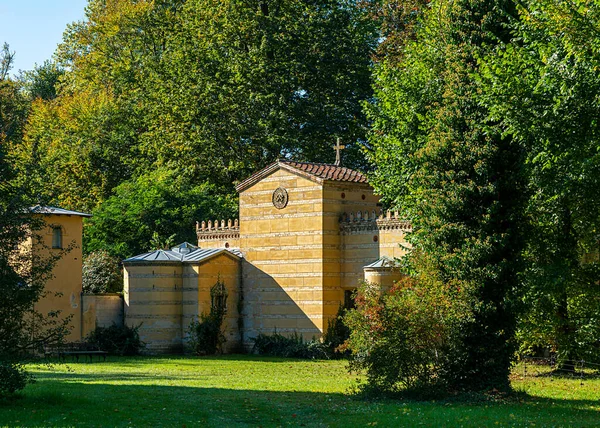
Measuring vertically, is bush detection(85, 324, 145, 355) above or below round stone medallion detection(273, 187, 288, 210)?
below

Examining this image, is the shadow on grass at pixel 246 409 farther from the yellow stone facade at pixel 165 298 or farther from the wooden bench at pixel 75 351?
the yellow stone facade at pixel 165 298

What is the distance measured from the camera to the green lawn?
1803 centimetres

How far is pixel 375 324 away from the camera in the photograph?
73.4 feet

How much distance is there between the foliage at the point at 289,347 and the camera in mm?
35250

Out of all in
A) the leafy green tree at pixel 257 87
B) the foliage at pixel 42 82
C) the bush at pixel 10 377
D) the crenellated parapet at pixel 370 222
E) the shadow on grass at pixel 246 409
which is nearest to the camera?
the shadow on grass at pixel 246 409

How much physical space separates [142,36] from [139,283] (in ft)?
85.4

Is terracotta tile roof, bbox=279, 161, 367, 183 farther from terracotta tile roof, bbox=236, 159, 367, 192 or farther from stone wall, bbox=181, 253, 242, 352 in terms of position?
stone wall, bbox=181, 253, 242, 352

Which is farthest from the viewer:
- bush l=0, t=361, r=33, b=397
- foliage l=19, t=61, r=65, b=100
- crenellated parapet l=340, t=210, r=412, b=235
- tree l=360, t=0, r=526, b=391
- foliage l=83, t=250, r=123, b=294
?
foliage l=19, t=61, r=65, b=100

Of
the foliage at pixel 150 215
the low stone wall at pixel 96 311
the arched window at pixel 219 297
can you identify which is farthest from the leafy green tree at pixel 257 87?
the low stone wall at pixel 96 311

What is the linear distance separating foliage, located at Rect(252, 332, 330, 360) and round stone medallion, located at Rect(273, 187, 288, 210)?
16.3 feet

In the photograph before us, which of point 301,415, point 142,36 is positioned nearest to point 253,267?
point 301,415

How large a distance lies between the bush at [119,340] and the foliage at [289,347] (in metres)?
4.56

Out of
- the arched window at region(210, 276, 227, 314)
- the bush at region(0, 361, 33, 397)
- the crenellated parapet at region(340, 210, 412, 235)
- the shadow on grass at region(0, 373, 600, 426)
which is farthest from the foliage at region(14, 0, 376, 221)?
the bush at region(0, 361, 33, 397)

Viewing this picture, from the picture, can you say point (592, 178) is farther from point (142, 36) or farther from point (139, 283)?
point (142, 36)
